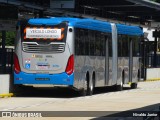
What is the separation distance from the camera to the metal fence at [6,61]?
2688cm

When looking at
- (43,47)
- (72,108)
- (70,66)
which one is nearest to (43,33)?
(43,47)

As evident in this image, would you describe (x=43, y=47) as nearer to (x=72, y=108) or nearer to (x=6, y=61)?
(x=6, y=61)

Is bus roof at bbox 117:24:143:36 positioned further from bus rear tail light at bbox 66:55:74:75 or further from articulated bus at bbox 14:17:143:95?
bus rear tail light at bbox 66:55:74:75

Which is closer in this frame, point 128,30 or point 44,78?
point 44,78

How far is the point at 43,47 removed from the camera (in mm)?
25828

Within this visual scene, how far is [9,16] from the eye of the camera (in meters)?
29.1

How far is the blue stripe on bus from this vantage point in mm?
25656

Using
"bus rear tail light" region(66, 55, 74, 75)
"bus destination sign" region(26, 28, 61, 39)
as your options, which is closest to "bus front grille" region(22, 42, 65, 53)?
A: "bus destination sign" region(26, 28, 61, 39)

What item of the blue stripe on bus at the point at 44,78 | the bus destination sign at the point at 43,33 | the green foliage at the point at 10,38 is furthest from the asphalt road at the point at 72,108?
the green foliage at the point at 10,38

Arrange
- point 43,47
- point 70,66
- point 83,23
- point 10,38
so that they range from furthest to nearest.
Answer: point 10,38 < point 83,23 < point 43,47 < point 70,66

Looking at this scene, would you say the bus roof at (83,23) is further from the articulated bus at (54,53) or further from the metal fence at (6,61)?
the metal fence at (6,61)

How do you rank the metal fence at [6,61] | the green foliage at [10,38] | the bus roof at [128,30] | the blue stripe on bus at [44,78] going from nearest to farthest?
the blue stripe on bus at [44,78]
the metal fence at [6,61]
the bus roof at [128,30]
the green foliage at [10,38]

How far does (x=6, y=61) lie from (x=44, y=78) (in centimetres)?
229

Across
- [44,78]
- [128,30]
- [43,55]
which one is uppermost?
[128,30]
